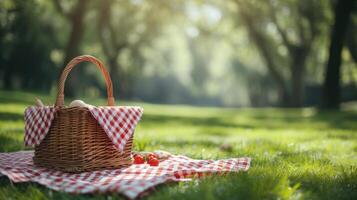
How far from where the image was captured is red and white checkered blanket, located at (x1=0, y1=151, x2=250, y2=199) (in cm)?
326

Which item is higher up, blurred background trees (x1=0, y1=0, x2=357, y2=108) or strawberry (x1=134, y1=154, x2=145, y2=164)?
blurred background trees (x1=0, y1=0, x2=357, y2=108)

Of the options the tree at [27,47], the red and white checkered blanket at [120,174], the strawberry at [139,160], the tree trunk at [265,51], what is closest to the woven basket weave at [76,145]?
the red and white checkered blanket at [120,174]

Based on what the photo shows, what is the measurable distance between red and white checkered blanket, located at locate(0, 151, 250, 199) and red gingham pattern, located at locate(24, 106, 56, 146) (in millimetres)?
279

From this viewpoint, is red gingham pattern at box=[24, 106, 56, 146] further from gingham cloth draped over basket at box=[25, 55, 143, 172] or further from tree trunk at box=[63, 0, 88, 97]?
tree trunk at box=[63, 0, 88, 97]

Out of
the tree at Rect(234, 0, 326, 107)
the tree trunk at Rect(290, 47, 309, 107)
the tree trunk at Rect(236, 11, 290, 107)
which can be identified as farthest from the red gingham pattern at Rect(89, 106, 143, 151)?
the tree trunk at Rect(290, 47, 309, 107)

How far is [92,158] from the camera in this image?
4180mm

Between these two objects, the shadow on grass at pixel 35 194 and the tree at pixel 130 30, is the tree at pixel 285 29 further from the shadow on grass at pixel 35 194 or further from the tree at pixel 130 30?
the shadow on grass at pixel 35 194

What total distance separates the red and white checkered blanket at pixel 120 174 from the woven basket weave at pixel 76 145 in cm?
12

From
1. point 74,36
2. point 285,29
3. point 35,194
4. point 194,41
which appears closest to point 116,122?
point 35,194

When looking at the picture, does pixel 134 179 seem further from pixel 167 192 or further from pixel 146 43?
pixel 146 43

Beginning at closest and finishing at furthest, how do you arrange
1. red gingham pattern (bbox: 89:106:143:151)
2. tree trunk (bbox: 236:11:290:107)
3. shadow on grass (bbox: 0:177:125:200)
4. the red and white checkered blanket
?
1. shadow on grass (bbox: 0:177:125:200)
2. the red and white checkered blanket
3. red gingham pattern (bbox: 89:106:143:151)
4. tree trunk (bbox: 236:11:290:107)

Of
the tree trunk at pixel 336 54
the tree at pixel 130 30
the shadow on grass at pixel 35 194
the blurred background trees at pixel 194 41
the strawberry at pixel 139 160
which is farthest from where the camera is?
the tree at pixel 130 30

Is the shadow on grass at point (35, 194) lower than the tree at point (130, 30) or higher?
lower

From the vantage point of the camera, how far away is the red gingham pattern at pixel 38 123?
4145 millimetres
